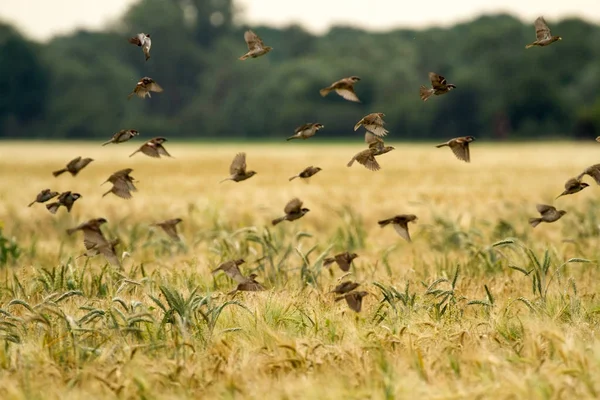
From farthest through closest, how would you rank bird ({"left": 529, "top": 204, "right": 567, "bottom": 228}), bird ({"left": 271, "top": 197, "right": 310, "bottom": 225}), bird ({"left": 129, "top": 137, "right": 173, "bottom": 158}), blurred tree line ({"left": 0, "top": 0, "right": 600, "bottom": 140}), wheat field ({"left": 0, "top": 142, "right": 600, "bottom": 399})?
1. blurred tree line ({"left": 0, "top": 0, "right": 600, "bottom": 140})
2. bird ({"left": 529, "top": 204, "right": 567, "bottom": 228})
3. bird ({"left": 271, "top": 197, "right": 310, "bottom": 225})
4. bird ({"left": 129, "top": 137, "right": 173, "bottom": 158})
5. wheat field ({"left": 0, "top": 142, "right": 600, "bottom": 399})

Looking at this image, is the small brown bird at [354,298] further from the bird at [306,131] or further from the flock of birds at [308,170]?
the bird at [306,131]

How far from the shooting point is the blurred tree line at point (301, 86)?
63.4 m

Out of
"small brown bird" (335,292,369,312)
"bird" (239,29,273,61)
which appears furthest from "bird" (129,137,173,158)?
"small brown bird" (335,292,369,312)

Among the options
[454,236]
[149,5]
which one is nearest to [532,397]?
[454,236]

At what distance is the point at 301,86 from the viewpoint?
7231 cm

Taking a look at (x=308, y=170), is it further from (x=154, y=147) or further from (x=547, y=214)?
(x=547, y=214)

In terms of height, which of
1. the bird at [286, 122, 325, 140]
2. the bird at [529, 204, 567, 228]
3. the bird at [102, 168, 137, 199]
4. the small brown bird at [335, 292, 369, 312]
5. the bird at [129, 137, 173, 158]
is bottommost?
the small brown bird at [335, 292, 369, 312]

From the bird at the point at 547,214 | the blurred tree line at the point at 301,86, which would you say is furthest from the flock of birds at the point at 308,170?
the blurred tree line at the point at 301,86

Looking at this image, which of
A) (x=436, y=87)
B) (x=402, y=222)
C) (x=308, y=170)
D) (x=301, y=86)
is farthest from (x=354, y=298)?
(x=301, y=86)

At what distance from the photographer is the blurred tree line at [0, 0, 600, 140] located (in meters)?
63.4

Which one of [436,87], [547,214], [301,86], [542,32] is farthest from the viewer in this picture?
[301,86]

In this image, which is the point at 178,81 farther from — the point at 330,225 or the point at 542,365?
the point at 542,365

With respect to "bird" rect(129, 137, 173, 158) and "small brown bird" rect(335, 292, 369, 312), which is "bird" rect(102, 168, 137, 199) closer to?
"bird" rect(129, 137, 173, 158)

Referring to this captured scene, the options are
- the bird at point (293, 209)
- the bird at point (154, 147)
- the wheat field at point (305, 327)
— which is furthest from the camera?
the bird at point (293, 209)
